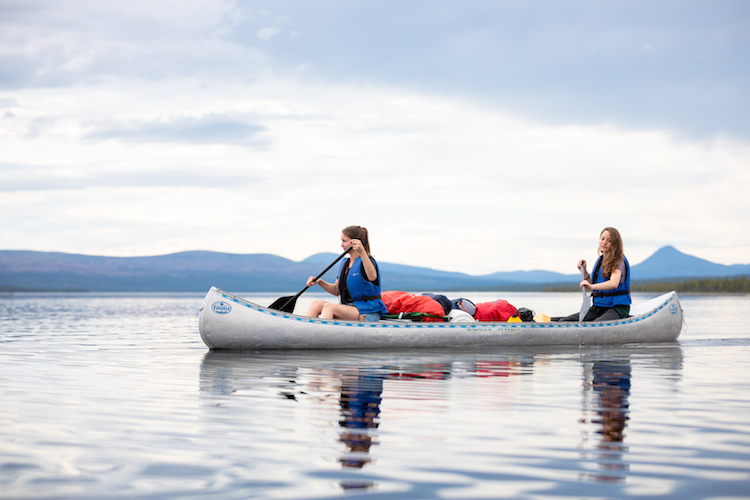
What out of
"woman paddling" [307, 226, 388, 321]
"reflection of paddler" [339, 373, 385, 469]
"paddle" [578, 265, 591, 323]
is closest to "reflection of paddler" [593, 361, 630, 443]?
"reflection of paddler" [339, 373, 385, 469]

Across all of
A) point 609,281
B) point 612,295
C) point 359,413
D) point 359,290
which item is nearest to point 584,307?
point 612,295

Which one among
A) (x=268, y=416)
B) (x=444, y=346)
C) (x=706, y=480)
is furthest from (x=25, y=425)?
(x=444, y=346)

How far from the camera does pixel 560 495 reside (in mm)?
3912

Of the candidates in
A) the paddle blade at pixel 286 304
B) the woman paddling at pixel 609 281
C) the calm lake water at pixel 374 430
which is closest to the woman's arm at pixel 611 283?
the woman paddling at pixel 609 281

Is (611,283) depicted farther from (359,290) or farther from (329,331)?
(329,331)

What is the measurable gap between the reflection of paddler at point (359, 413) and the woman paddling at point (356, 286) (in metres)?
2.93

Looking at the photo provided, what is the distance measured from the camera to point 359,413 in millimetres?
6359

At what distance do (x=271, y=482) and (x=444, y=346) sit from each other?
31.1 feet

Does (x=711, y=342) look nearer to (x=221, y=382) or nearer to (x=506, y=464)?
(x=221, y=382)

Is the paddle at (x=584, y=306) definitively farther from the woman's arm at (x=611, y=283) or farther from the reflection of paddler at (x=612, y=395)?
the reflection of paddler at (x=612, y=395)

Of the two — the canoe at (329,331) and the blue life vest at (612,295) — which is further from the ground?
the blue life vest at (612,295)

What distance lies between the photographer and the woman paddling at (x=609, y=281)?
1332 cm

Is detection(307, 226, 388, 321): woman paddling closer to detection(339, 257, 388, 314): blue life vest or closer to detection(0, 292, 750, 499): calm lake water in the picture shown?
detection(339, 257, 388, 314): blue life vest

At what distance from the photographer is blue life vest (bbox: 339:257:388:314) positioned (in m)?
12.4
